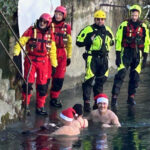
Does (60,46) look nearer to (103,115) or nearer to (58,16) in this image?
(58,16)

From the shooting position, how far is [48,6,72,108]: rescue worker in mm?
14773

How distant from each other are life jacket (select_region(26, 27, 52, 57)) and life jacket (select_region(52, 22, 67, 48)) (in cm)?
89

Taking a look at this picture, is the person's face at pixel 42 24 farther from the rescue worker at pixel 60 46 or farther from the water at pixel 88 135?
the water at pixel 88 135

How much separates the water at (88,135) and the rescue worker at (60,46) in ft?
1.56

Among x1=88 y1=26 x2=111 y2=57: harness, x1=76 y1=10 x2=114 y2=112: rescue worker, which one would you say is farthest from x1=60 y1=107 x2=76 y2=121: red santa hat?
x1=88 y1=26 x2=111 y2=57: harness

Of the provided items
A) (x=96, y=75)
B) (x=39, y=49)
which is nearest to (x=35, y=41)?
(x=39, y=49)

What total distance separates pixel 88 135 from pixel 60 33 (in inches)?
120

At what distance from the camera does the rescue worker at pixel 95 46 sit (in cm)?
1473

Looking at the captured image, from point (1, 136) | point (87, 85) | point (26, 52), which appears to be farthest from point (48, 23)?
point (1, 136)

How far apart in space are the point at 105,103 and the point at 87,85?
5.00ft

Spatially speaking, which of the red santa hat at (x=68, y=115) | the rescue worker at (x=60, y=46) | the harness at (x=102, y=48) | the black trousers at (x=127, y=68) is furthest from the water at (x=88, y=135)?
the harness at (x=102, y=48)

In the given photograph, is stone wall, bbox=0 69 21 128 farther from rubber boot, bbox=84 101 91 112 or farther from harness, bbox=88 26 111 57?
harness, bbox=88 26 111 57

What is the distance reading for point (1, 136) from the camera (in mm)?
12219

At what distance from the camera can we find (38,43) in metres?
13.8
